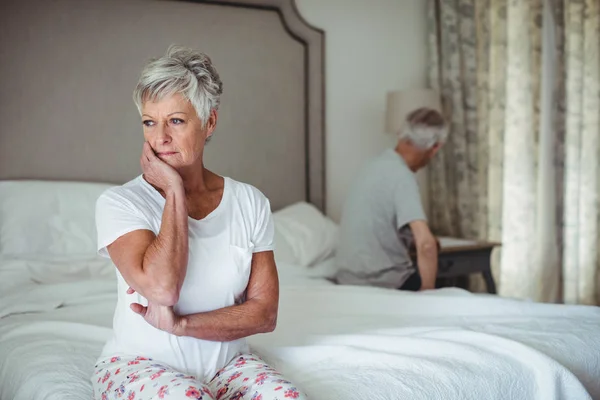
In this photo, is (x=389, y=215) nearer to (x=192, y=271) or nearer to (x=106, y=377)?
(x=192, y=271)

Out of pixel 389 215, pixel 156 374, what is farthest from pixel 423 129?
pixel 156 374

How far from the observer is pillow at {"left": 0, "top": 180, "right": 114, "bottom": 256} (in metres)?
2.79

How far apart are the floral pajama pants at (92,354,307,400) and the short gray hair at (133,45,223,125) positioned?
56 centimetres

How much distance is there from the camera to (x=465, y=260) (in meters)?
3.47

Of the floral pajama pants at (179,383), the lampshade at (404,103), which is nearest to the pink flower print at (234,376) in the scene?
the floral pajama pants at (179,383)

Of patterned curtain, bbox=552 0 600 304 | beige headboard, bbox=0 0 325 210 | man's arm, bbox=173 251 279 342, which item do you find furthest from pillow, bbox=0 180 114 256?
patterned curtain, bbox=552 0 600 304

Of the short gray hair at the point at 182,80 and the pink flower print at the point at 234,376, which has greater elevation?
the short gray hair at the point at 182,80

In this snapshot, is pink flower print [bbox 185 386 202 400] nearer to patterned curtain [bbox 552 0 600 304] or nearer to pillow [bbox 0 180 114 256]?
pillow [bbox 0 180 114 256]

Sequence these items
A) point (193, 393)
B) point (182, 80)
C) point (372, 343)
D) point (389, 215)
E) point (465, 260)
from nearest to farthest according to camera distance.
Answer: point (193, 393), point (182, 80), point (372, 343), point (389, 215), point (465, 260)

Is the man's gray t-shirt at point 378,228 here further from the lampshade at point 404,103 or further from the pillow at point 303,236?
the lampshade at point 404,103

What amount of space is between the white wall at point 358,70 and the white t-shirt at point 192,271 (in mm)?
2391

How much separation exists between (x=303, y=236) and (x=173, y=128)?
174 centimetres

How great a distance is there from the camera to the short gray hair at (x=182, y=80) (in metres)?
1.49

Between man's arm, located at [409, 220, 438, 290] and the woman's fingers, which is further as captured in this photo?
man's arm, located at [409, 220, 438, 290]
